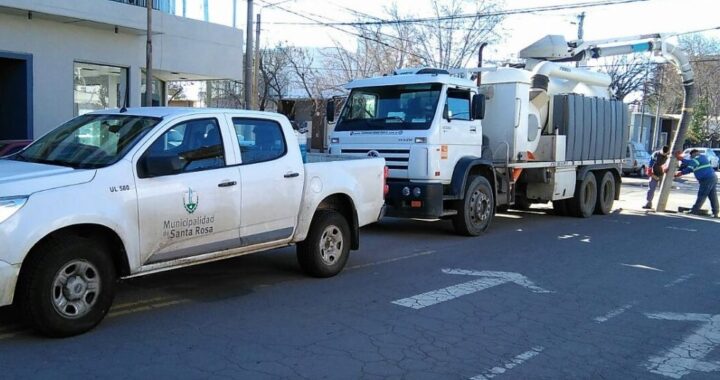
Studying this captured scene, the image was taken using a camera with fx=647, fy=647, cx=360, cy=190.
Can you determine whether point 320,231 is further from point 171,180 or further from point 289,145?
point 171,180

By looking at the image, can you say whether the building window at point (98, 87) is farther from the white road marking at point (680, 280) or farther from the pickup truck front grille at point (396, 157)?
the white road marking at point (680, 280)

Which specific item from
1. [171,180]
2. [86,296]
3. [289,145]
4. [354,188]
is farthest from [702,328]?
[86,296]

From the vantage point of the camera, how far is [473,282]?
7.47 meters

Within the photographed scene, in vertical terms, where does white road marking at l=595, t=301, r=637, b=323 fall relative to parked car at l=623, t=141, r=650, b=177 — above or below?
below

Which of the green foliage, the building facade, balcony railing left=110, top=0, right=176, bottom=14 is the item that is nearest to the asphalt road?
the building facade

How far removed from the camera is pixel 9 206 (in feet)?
15.0

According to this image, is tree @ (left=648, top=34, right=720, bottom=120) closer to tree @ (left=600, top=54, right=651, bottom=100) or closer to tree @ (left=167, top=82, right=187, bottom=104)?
tree @ (left=600, top=54, right=651, bottom=100)

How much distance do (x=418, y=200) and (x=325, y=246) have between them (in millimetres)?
3027

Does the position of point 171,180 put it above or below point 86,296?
above

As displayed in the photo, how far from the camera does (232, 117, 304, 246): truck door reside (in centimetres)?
638

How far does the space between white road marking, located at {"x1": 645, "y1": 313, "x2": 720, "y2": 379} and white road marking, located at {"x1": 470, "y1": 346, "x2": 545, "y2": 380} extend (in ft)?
2.68

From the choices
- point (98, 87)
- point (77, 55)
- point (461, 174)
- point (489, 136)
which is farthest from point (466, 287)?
point (98, 87)

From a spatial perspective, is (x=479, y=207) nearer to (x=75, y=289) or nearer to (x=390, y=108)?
(x=390, y=108)

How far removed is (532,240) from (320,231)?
191 inches
